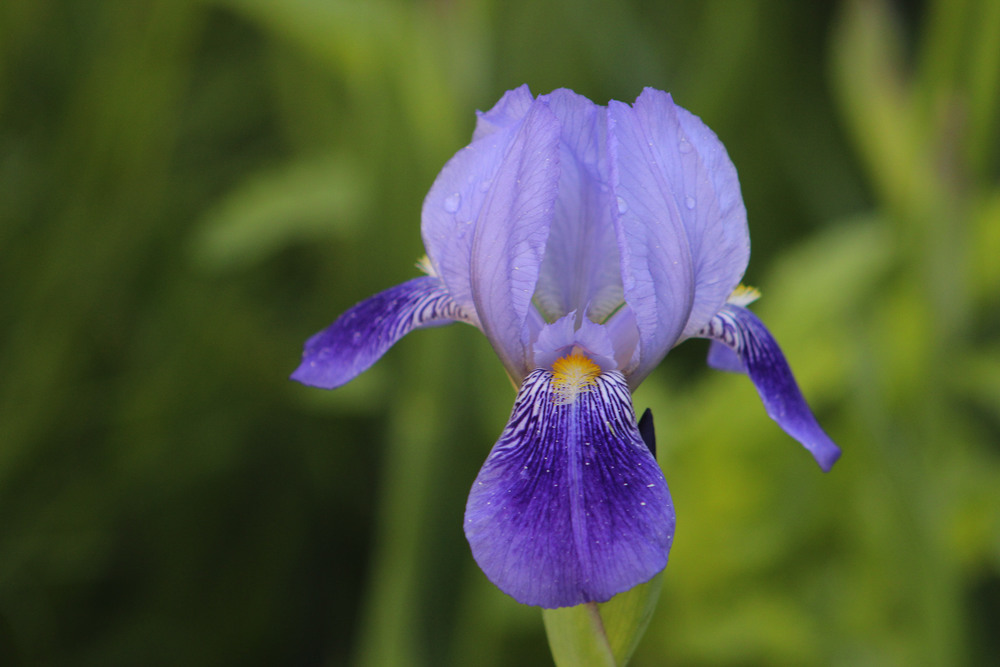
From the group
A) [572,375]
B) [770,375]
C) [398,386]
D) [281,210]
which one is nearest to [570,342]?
[572,375]

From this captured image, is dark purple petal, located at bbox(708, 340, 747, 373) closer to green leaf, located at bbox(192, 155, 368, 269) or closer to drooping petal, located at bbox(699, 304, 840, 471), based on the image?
drooping petal, located at bbox(699, 304, 840, 471)

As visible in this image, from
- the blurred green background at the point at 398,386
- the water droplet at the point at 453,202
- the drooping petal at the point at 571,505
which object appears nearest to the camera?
the drooping petal at the point at 571,505

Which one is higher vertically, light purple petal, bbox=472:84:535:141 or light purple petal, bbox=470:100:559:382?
light purple petal, bbox=472:84:535:141

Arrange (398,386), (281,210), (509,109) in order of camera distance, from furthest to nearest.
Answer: (281,210)
(398,386)
(509,109)

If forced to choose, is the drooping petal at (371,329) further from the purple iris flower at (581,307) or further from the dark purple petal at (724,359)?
the dark purple petal at (724,359)

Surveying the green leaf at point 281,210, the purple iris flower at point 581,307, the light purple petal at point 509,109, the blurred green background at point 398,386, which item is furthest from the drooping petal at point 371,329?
the green leaf at point 281,210

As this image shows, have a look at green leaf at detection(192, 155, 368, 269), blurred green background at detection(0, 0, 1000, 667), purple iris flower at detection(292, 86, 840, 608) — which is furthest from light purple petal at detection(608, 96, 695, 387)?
green leaf at detection(192, 155, 368, 269)

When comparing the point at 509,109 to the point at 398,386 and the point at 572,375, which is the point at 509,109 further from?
the point at 398,386
